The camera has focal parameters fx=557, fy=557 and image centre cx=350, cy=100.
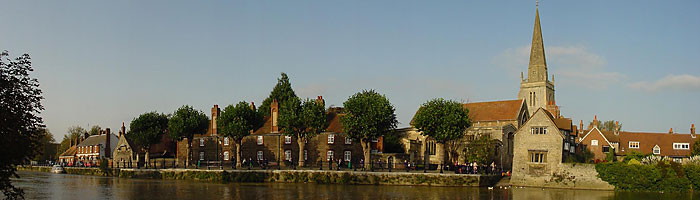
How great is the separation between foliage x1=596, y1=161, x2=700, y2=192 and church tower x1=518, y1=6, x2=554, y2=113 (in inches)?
2734

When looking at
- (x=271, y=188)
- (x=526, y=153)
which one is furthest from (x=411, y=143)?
(x=271, y=188)

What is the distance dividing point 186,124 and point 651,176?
163ft

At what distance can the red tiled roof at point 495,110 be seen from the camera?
70.4m

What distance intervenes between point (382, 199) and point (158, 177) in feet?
108

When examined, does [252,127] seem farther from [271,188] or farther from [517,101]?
[517,101]

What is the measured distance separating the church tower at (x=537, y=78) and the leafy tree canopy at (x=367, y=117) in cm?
6525

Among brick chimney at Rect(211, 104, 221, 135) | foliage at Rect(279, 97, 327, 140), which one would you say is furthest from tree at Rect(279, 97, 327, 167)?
brick chimney at Rect(211, 104, 221, 135)

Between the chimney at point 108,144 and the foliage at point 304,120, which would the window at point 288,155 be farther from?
the chimney at point 108,144

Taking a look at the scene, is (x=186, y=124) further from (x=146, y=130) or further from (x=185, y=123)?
(x=146, y=130)

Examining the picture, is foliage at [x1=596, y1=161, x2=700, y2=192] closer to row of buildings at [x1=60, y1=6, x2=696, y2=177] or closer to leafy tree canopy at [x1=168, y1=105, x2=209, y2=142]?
row of buildings at [x1=60, y1=6, x2=696, y2=177]

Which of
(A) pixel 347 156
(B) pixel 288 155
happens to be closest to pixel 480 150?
(A) pixel 347 156

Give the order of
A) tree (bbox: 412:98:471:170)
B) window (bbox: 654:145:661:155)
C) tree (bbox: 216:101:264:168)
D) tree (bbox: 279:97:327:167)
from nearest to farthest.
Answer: tree (bbox: 412:98:471:170) < tree (bbox: 279:97:327:167) < tree (bbox: 216:101:264:168) < window (bbox: 654:145:661:155)

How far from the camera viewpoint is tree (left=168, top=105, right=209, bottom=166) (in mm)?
66750

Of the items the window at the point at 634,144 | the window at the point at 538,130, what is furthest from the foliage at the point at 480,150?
the window at the point at 634,144
